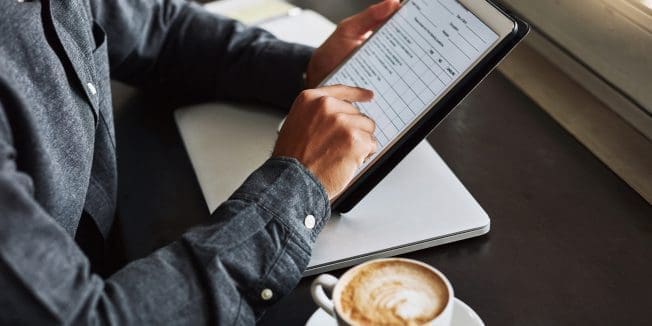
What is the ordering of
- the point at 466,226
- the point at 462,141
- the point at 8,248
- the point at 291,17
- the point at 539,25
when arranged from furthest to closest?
the point at 291,17, the point at 539,25, the point at 462,141, the point at 466,226, the point at 8,248

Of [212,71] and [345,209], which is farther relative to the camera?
[212,71]

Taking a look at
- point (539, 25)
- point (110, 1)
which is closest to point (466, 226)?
point (539, 25)

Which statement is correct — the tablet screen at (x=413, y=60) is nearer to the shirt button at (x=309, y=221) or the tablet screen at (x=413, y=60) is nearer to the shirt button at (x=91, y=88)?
the shirt button at (x=309, y=221)

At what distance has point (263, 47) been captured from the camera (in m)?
1.08

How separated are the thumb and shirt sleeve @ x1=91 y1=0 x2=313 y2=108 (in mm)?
72

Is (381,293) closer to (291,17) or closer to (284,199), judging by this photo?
(284,199)

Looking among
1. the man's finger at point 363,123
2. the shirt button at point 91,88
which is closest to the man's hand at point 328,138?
the man's finger at point 363,123

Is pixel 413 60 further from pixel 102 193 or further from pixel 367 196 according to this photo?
pixel 102 193

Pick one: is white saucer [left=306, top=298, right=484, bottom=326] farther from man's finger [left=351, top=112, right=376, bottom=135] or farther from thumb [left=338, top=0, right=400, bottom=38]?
thumb [left=338, top=0, right=400, bottom=38]

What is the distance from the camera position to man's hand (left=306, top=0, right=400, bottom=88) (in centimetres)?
97

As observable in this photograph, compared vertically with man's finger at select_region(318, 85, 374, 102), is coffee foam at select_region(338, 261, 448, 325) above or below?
below

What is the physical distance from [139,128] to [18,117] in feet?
1.19

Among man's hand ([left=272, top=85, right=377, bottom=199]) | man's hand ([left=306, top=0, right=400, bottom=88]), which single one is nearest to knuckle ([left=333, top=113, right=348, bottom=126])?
man's hand ([left=272, top=85, right=377, bottom=199])

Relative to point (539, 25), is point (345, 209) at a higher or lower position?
lower
